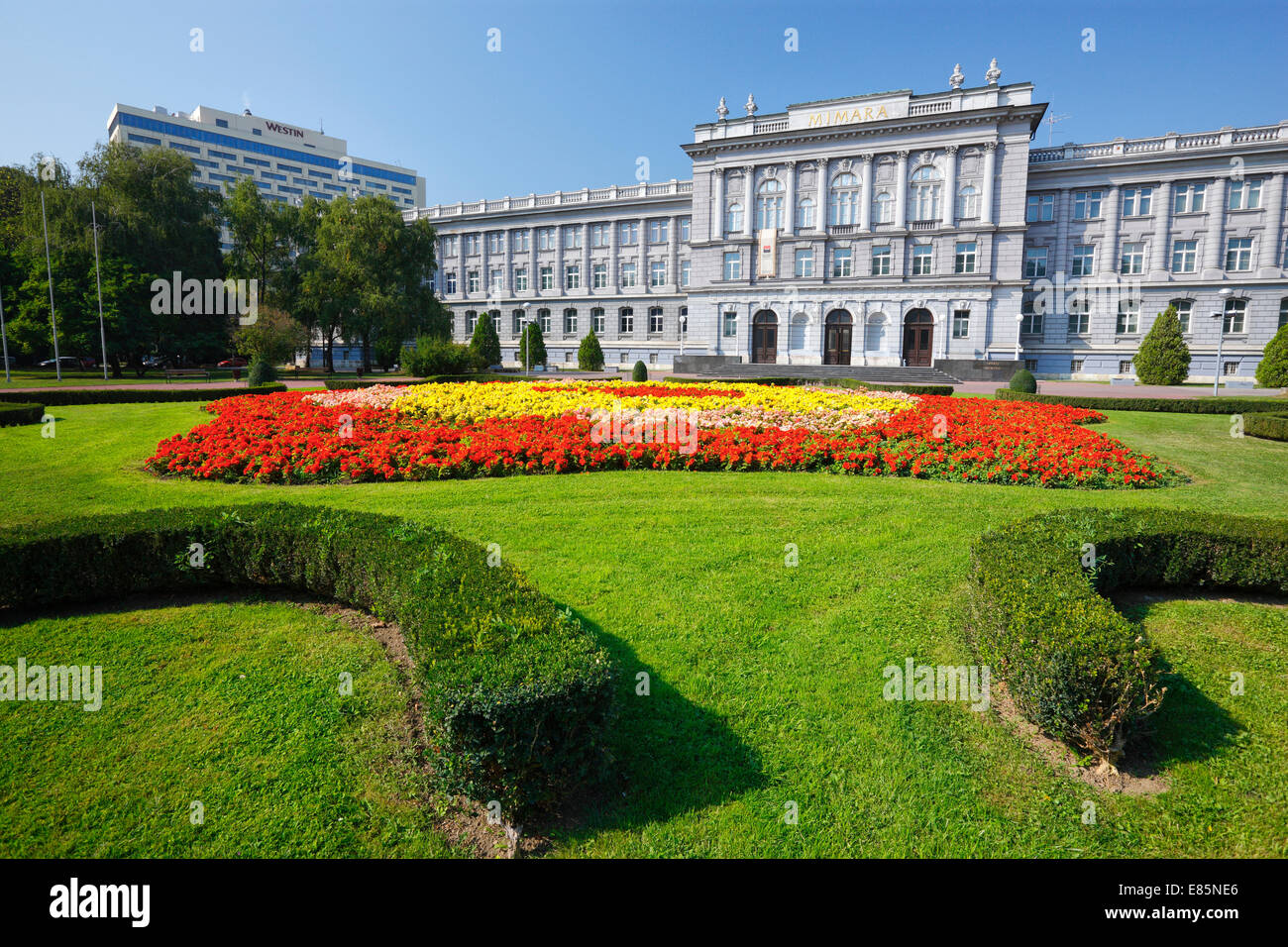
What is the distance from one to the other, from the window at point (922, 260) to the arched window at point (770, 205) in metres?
9.16

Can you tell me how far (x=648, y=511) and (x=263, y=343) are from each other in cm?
3104

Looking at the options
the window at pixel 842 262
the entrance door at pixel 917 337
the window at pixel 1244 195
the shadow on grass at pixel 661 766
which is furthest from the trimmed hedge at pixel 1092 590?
the window at pixel 1244 195

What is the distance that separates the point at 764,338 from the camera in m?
49.8

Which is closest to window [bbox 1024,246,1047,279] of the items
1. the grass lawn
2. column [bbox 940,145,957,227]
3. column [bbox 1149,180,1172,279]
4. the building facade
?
the building facade

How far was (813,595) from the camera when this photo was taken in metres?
6.55

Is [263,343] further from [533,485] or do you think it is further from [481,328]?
[533,485]

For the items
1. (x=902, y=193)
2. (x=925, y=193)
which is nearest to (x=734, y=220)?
(x=902, y=193)

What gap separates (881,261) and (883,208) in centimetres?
334

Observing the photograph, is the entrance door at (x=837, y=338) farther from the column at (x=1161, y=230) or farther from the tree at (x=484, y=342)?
the tree at (x=484, y=342)

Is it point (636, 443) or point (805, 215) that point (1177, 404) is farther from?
point (805, 215)

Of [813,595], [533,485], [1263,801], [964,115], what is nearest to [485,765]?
[813,595]

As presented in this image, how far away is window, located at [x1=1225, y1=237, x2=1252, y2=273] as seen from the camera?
4203 centimetres

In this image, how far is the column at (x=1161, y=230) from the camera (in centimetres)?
4294

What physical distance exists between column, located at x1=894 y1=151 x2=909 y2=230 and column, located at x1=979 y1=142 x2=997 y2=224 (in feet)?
14.5
